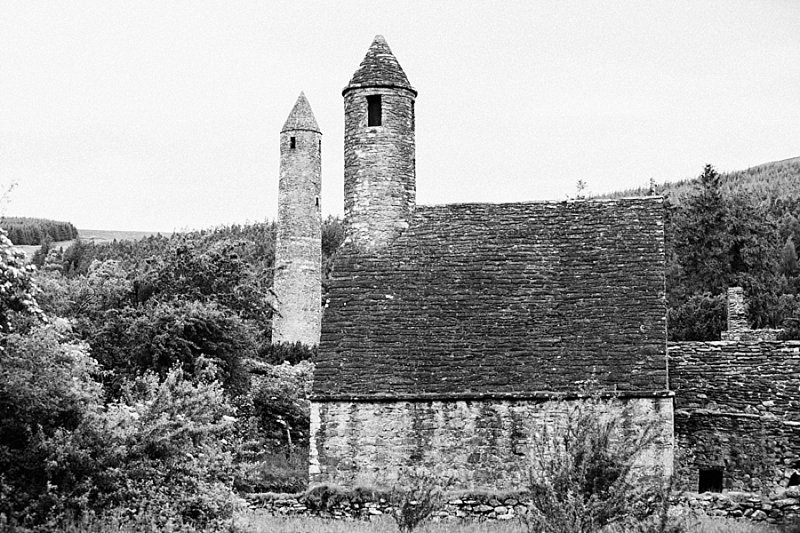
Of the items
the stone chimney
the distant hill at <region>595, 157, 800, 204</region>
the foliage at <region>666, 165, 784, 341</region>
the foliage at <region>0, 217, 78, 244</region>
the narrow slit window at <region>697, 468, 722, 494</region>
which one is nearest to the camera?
the narrow slit window at <region>697, 468, 722, 494</region>

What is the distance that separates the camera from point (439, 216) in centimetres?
2473

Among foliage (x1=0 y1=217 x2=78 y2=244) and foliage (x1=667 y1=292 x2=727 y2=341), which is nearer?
foliage (x1=667 y1=292 x2=727 y2=341)

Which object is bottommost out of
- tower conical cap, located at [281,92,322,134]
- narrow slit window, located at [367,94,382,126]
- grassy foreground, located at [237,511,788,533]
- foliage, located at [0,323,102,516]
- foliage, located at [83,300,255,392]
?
grassy foreground, located at [237,511,788,533]

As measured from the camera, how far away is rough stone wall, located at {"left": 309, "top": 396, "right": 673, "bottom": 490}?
2069 cm

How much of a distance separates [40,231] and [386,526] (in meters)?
117

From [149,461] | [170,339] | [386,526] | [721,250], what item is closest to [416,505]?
[386,526]

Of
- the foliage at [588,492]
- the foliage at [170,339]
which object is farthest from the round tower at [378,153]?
the foliage at [588,492]

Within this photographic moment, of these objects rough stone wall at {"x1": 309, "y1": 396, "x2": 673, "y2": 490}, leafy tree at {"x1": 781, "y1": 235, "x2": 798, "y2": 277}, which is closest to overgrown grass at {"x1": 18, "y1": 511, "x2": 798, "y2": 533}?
rough stone wall at {"x1": 309, "y1": 396, "x2": 673, "y2": 490}

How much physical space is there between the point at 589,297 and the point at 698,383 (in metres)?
3.23

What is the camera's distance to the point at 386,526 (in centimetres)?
1775

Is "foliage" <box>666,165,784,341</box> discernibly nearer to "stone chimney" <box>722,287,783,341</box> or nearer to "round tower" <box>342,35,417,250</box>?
"stone chimney" <box>722,287,783,341</box>

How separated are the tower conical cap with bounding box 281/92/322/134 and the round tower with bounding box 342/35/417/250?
30.5 meters

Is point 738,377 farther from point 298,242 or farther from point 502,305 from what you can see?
point 298,242

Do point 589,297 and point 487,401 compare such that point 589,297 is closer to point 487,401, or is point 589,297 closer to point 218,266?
point 487,401
